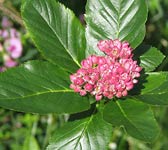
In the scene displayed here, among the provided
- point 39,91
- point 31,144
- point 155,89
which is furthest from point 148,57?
point 31,144

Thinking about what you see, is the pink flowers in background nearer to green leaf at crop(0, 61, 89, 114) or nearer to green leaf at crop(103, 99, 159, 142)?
green leaf at crop(0, 61, 89, 114)

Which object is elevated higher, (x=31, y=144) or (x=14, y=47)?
(x=14, y=47)

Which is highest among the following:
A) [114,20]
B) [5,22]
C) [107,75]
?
[5,22]

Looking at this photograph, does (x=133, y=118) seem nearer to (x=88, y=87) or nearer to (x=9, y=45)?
(x=88, y=87)

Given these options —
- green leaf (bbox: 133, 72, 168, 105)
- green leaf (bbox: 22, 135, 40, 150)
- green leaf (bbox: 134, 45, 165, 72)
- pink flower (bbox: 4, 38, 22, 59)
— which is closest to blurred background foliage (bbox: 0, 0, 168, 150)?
pink flower (bbox: 4, 38, 22, 59)

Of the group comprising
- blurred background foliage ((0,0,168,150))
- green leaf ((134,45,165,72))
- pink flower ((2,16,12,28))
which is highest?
pink flower ((2,16,12,28))

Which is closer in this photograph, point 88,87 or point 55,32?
point 88,87

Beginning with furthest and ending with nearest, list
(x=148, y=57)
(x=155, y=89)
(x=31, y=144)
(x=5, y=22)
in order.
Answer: (x=5, y=22) < (x=31, y=144) < (x=148, y=57) < (x=155, y=89)

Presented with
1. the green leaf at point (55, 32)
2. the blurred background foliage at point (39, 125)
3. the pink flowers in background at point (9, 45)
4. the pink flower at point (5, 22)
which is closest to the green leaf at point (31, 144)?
the blurred background foliage at point (39, 125)
